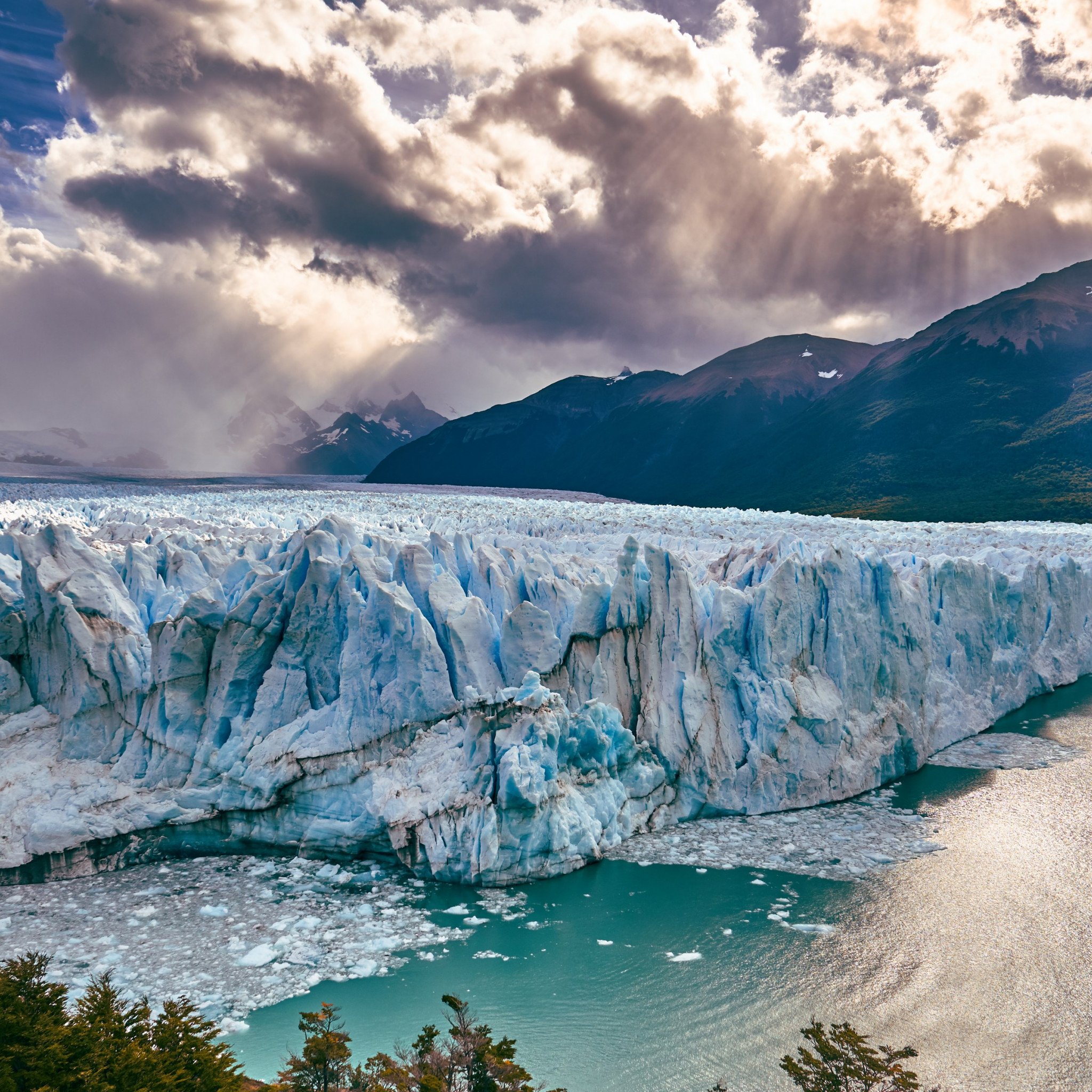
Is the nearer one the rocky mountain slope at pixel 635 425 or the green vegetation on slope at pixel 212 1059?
the green vegetation on slope at pixel 212 1059

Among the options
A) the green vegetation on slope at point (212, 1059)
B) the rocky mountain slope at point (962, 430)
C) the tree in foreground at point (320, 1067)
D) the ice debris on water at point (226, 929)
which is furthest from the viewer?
the rocky mountain slope at point (962, 430)

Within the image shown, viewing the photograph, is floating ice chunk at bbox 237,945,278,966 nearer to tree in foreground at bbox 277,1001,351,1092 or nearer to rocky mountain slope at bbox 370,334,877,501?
tree in foreground at bbox 277,1001,351,1092

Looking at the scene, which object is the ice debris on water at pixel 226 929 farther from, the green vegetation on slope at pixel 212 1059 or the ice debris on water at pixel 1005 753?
the ice debris on water at pixel 1005 753

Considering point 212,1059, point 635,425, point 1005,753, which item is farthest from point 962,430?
point 212,1059

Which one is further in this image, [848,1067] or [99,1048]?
[848,1067]

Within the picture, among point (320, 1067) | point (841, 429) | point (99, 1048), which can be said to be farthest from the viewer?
point (841, 429)

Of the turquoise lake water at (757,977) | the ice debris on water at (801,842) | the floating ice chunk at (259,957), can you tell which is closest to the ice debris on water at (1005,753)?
→ the ice debris on water at (801,842)

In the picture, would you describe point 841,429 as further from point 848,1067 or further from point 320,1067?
→ point 320,1067

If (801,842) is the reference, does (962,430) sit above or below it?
above

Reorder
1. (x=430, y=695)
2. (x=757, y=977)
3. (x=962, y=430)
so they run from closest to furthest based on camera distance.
A: (x=757, y=977) → (x=430, y=695) → (x=962, y=430)
